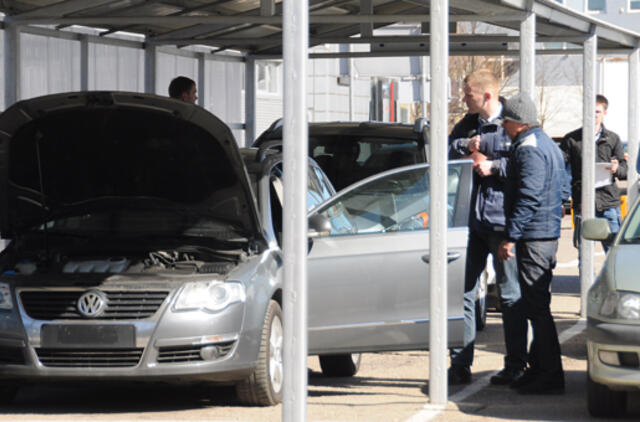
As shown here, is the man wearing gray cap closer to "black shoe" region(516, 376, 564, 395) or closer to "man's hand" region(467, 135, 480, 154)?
"black shoe" region(516, 376, 564, 395)

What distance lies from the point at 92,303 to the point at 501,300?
9.00ft

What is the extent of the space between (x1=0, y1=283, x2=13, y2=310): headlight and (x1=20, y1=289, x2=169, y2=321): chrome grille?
73 millimetres

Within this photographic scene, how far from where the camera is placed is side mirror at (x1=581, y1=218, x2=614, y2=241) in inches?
320

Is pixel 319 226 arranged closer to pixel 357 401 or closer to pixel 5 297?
pixel 357 401

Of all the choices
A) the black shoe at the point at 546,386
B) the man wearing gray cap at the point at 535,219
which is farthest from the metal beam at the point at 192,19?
the black shoe at the point at 546,386

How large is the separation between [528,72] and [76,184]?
155 inches

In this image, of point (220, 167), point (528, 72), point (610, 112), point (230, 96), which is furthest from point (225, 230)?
point (610, 112)

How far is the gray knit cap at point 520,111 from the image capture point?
8.52m

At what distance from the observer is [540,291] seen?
28.1 feet

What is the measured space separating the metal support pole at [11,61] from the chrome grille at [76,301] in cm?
495

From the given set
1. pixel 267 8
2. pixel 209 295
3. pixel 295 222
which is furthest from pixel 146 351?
pixel 267 8

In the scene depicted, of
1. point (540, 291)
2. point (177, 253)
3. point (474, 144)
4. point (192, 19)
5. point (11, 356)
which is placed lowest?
point (11, 356)

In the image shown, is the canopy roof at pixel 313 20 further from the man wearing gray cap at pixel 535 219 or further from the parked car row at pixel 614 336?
the parked car row at pixel 614 336

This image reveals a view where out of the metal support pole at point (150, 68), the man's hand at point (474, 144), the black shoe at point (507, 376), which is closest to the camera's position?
the black shoe at point (507, 376)
